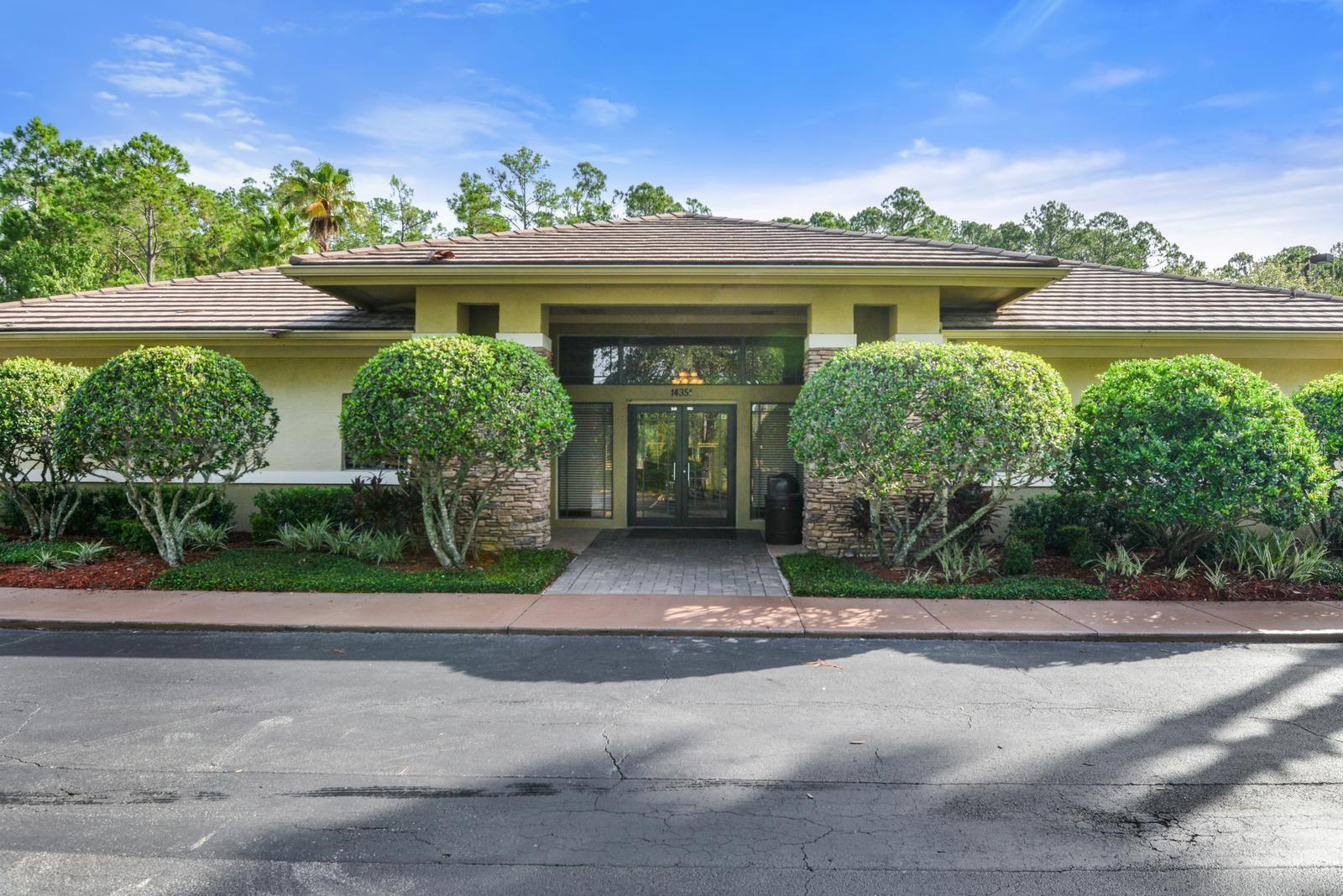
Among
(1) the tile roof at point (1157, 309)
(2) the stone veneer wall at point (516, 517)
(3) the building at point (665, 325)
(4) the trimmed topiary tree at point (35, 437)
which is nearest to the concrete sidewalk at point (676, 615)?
(2) the stone veneer wall at point (516, 517)

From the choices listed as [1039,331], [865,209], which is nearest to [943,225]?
[865,209]

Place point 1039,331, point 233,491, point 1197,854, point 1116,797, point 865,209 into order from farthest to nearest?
point 865,209 → point 233,491 → point 1039,331 → point 1116,797 → point 1197,854

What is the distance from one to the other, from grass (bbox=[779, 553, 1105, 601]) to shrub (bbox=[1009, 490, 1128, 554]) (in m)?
1.65

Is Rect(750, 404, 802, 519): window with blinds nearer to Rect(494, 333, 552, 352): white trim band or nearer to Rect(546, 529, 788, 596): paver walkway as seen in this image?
Rect(546, 529, 788, 596): paver walkway

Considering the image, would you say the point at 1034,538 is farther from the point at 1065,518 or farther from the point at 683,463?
the point at 683,463

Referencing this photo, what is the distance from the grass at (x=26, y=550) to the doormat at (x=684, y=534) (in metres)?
8.42

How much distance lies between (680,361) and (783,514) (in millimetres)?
3786

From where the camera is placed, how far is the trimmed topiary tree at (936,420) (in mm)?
8422

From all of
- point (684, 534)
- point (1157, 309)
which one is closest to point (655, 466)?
point (684, 534)

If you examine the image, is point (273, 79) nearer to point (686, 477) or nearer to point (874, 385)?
point (686, 477)

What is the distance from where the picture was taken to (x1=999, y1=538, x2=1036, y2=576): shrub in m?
9.51

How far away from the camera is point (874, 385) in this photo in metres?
8.79

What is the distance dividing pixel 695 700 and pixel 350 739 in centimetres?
237

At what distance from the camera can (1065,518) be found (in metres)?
10.8
